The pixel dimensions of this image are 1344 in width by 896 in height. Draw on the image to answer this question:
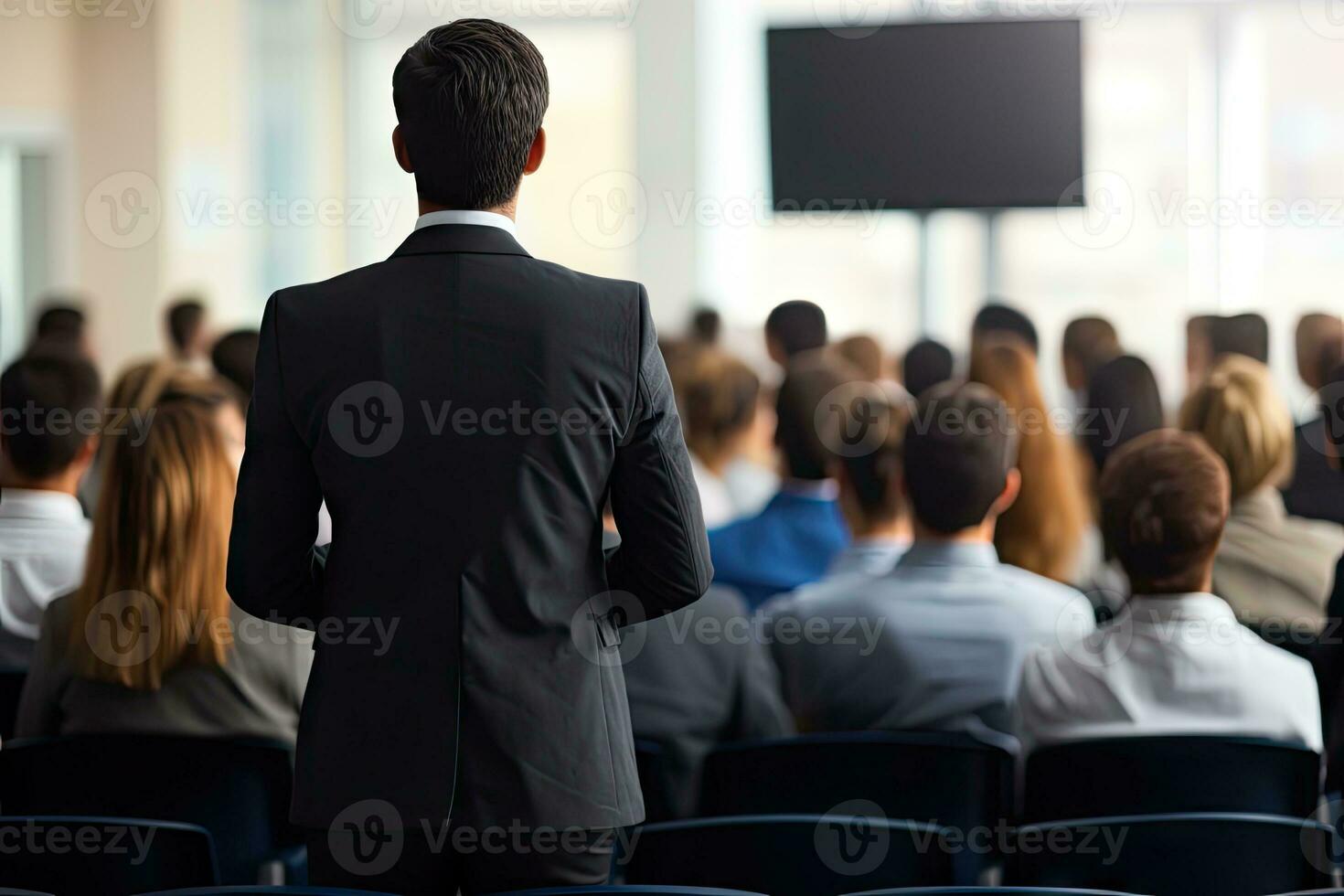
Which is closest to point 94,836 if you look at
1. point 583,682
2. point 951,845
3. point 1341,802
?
point 583,682

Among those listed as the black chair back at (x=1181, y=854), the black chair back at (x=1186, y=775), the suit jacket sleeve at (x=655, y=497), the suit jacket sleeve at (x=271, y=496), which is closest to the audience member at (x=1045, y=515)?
the black chair back at (x=1186, y=775)

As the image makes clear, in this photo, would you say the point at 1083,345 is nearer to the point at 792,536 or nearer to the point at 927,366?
the point at 927,366

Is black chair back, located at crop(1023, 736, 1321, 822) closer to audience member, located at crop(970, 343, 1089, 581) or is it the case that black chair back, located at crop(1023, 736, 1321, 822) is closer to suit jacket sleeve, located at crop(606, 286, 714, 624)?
suit jacket sleeve, located at crop(606, 286, 714, 624)

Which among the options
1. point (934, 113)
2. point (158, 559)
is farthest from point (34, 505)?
point (934, 113)

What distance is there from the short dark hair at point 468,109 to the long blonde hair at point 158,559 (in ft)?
3.53

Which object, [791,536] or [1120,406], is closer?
[791,536]

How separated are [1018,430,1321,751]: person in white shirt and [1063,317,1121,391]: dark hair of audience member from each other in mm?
2976

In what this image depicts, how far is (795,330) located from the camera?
580 cm

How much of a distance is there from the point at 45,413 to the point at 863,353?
3159 mm

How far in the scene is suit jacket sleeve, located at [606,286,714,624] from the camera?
56.5 inches

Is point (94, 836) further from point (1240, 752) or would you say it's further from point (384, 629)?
point (1240, 752)

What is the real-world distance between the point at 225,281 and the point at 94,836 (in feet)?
27.4

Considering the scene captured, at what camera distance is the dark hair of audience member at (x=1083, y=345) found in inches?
206

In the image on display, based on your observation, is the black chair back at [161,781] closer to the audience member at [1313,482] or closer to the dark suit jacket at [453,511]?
the dark suit jacket at [453,511]
